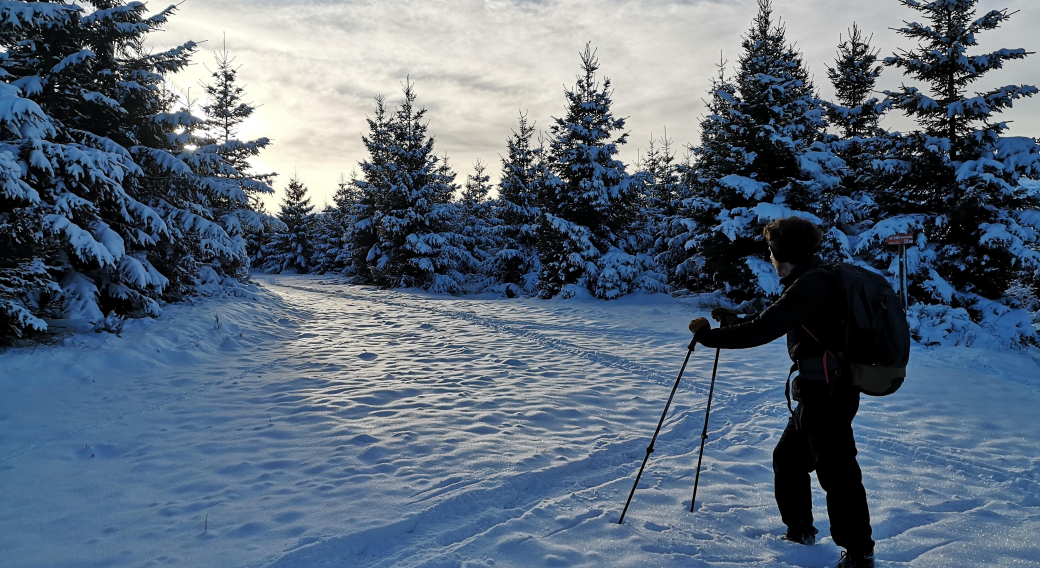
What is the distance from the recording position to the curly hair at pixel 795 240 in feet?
9.88

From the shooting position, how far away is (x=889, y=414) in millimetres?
6285

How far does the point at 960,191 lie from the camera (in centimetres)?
1152

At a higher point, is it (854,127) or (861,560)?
(854,127)

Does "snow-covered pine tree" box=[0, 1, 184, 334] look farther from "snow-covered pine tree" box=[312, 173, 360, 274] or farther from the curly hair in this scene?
"snow-covered pine tree" box=[312, 173, 360, 274]

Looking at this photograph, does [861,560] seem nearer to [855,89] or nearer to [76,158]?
[76,158]

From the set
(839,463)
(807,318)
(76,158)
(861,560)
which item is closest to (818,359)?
(807,318)

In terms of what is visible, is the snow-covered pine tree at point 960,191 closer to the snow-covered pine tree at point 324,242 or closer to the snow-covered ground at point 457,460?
the snow-covered ground at point 457,460

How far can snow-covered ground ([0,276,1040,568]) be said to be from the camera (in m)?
3.41

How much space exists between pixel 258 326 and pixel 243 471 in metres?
9.13

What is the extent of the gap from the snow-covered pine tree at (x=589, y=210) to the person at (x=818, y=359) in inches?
653

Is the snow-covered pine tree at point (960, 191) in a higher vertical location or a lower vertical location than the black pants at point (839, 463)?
higher

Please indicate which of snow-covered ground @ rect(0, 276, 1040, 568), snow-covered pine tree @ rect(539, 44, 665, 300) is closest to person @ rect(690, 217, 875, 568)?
snow-covered ground @ rect(0, 276, 1040, 568)

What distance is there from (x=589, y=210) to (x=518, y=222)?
6083 mm

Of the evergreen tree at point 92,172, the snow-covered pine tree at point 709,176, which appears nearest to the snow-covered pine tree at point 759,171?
the snow-covered pine tree at point 709,176
